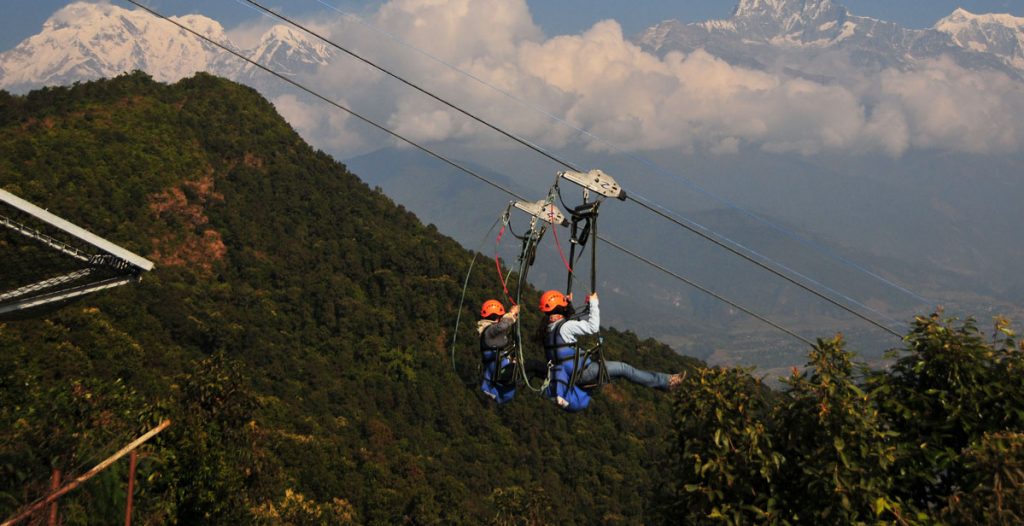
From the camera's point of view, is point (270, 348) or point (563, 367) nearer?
point (563, 367)

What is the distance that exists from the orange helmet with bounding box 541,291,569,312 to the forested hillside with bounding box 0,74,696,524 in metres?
11.3

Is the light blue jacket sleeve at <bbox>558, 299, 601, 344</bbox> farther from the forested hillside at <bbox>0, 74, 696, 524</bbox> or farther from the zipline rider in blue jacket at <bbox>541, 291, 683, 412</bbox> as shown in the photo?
the forested hillside at <bbox>0, 74, 696, 524</bbox>

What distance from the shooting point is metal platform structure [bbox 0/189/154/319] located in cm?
1279

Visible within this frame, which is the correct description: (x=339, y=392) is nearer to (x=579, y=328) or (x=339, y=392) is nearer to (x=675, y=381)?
(x=579, y=328)

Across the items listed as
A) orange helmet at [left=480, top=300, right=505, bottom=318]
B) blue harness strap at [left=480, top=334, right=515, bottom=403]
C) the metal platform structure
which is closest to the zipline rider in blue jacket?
blue harness strap at [left=480, top=334, right=515, bottom=403]

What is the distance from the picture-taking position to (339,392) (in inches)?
2424

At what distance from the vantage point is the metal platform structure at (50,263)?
12.8m

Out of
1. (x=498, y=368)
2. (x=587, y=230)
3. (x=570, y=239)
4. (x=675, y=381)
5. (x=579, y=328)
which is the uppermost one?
(x=587, y=230)

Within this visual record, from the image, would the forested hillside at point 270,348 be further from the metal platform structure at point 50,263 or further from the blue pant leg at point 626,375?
the blue pant leg at point 626,375

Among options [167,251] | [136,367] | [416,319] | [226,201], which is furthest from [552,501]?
[226,201]

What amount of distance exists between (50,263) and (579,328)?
8289 mm

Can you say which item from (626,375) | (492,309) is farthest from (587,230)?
(626,375)

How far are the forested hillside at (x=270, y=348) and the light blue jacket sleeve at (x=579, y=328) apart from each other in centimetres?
1162

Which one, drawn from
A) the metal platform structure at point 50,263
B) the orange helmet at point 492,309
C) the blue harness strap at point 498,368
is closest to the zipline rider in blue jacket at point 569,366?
the blue harness strap at point 498,368
